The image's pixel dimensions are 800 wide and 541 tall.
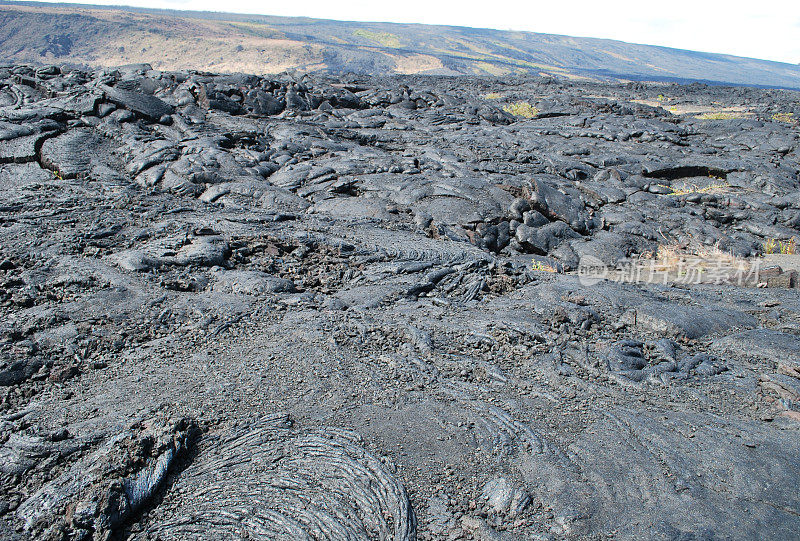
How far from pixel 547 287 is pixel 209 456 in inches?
176

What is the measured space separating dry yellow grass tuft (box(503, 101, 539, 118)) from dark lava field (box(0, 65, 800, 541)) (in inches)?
489

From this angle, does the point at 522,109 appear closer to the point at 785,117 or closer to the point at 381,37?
the point at 785,117

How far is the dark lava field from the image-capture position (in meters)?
3.03

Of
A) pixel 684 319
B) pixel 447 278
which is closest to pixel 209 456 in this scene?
pixel 447 278

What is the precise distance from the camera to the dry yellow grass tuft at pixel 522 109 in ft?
75.4

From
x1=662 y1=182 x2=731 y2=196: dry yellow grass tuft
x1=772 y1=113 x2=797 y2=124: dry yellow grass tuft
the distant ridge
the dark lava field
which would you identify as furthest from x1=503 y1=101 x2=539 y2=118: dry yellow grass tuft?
the distant ridge

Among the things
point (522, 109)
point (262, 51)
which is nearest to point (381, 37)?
point (262, 51)

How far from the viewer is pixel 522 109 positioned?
938 inches

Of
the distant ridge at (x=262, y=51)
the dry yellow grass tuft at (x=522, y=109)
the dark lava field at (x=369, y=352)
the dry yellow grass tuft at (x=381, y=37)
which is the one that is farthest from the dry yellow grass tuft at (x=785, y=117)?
the dry yellow grass tuft at (x=381, y=37)

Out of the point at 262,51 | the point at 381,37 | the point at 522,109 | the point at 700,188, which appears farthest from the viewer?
the point at 381,37

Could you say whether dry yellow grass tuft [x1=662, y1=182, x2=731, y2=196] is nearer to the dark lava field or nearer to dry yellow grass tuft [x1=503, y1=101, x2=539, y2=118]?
the dark lava field

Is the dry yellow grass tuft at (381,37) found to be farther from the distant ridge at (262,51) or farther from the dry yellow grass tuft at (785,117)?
the dry yellow grass tuft at (785,117)

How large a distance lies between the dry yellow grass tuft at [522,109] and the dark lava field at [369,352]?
12.4 metres

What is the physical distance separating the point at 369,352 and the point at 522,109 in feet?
71.3
